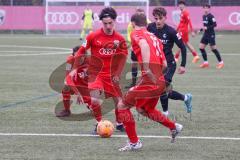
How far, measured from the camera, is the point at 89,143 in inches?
386

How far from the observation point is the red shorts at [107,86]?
34.7 feet

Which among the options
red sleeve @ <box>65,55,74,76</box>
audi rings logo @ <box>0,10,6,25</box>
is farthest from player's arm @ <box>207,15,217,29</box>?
audi rings logo @ <box>0,10,6,25</box>

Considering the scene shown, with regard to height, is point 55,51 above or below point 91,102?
below

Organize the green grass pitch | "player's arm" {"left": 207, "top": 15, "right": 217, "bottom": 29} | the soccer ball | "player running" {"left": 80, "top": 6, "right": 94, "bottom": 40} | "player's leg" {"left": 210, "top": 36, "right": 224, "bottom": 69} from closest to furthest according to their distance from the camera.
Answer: the green grass pitch, the soccer ball, "player's leg" {"left": 210, "top": 36, "right": 224, "bottom": 69}, "player's arm" {"left": 207, "top": 15, "right": 217, "bottom": 29}, "player running" {"left": 80, "top": 6, "right": 94, "bottom": 40}

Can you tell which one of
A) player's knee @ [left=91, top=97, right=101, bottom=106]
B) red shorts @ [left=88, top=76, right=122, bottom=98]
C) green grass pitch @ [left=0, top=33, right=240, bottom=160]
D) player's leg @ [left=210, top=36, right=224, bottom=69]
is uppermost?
red shorts @ [left=88, top=76, right=122, bottom=98]

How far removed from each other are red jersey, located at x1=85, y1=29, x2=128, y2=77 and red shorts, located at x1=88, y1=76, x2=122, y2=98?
80 millimetres

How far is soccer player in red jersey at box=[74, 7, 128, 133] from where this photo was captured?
10.5 m

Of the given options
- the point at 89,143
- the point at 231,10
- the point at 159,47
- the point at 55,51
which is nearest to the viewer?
the point at 159,47

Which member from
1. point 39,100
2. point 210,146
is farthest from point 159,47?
point 39,100

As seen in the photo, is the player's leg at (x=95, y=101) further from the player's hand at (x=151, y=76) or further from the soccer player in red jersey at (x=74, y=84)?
the player's hand at (x=151, y=76)

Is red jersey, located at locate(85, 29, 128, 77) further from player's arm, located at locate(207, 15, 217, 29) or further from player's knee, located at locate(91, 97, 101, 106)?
player's arm, located at locate(207, 15, 217, 29)

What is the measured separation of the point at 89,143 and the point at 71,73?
1810 mm

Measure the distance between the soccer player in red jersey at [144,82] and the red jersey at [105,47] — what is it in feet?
4.43

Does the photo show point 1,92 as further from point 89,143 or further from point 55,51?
point 55,51
